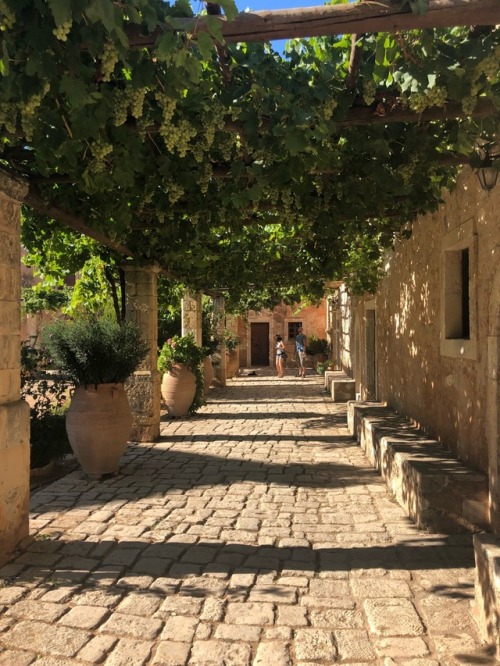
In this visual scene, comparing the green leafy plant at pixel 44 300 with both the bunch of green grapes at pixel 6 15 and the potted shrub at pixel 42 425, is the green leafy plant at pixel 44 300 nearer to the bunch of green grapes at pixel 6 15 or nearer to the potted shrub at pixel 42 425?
the potted shrub at pixel 42 425

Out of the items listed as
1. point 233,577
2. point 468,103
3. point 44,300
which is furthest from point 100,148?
point 44,300

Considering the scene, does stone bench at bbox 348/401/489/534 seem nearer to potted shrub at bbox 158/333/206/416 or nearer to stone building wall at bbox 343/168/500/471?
stone building wall at bbox 343/168/500/471

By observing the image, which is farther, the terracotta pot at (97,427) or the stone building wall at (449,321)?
the terracotta pot at (97,427)

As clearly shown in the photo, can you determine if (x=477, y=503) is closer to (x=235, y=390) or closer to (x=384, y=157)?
(x=384, y=157)

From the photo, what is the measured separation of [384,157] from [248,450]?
4.62m

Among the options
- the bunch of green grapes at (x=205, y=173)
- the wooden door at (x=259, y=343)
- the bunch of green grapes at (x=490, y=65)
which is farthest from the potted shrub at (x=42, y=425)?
the wooden door at (x=259, y=343)

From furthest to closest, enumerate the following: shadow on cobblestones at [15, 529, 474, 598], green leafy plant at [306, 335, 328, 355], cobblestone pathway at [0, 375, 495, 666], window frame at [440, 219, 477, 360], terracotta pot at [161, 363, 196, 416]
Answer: green leafy plant at [306, 335, 328, 355] → terracotta pot at [161, 363, 196, 416] → window frame at [440, 219, 477, 360] → shadow on cobblestones at [15, 529, 474, 598] → cobblestone pathway at [0, 375, 495, 666]

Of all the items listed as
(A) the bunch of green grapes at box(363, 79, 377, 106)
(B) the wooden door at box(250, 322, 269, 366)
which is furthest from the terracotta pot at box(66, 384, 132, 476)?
(B) the wooden door at box(250, 322, 269, 366)

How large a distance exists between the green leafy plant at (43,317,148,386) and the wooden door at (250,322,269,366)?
22748 millimetres

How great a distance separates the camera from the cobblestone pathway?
8.79 ft

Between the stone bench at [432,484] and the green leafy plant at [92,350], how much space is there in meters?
2.92

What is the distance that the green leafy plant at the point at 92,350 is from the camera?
19.4 feet

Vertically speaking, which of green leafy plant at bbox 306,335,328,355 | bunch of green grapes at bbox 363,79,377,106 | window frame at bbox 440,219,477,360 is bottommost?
green leafy plant at bbox 306,335,328,355

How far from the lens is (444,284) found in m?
5.37
